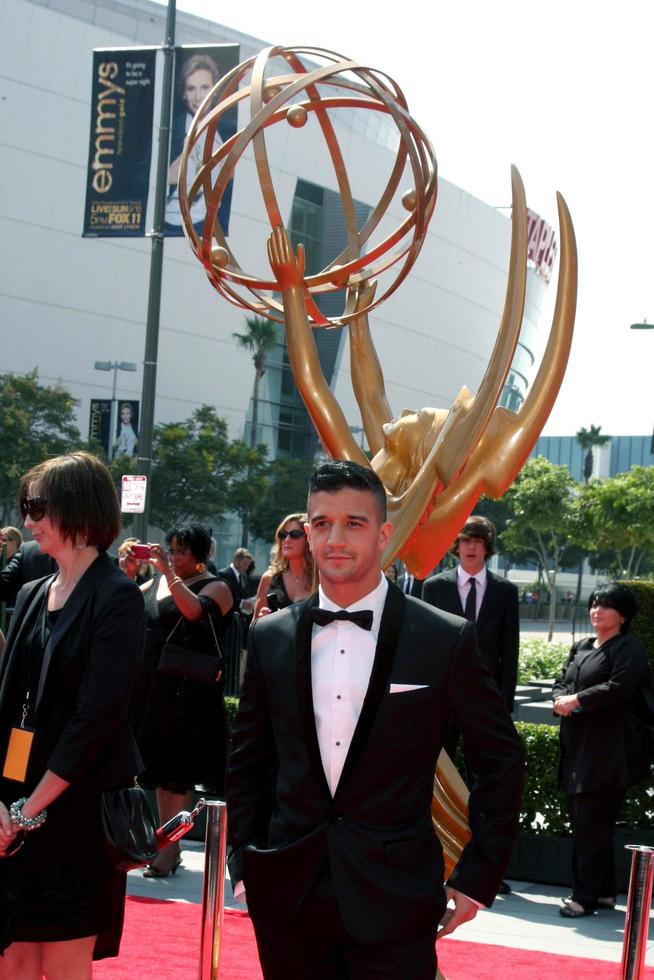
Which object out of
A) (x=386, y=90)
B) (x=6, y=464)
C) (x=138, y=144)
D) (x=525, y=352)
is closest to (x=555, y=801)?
(x=386, y=90)

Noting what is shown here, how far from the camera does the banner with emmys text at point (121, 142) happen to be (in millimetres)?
15711

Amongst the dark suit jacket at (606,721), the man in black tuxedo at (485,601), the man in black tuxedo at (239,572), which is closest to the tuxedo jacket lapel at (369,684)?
the dark suit jacket at (606,721)

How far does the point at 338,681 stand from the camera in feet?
10.3

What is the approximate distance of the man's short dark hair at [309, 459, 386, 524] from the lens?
3266 mm

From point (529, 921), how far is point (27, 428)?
32031 millimetres

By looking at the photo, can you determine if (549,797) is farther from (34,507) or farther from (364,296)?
(34,507)

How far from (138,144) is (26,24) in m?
32.2

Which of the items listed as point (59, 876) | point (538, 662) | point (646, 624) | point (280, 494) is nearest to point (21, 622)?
point (59, 876)

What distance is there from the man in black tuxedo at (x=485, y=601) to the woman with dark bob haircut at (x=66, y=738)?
4.04 m

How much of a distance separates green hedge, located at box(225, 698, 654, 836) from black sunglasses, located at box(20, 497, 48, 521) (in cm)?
465

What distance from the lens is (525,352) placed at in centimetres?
7744

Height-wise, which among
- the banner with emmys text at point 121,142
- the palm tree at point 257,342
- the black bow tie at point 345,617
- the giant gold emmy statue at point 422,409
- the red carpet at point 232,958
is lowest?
the red carpet at point 232,958

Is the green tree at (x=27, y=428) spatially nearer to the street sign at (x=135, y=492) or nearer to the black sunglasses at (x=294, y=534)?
the street sign at (x=135, y=492)

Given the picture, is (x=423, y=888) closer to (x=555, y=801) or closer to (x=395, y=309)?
(x=555, y=801)
